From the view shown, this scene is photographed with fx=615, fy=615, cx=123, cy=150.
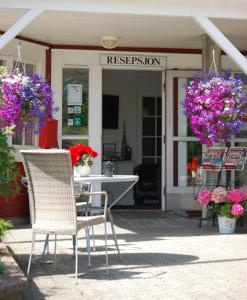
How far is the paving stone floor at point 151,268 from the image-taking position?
4.56 m

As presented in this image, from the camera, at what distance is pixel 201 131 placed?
7562mm

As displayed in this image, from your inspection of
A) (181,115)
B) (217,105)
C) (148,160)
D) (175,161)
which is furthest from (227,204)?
(148,160)

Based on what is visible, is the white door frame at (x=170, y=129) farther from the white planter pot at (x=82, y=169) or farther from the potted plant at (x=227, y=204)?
the white planter pot at (x=82, y=169)

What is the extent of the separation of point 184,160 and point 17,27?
4410 millimetres

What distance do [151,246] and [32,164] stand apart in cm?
207

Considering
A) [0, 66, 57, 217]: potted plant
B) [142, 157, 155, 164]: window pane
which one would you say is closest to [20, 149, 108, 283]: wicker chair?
[0, 66, 57, 217]: potted plant

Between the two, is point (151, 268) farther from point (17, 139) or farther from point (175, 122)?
point (175, 122)

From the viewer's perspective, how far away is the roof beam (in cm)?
684

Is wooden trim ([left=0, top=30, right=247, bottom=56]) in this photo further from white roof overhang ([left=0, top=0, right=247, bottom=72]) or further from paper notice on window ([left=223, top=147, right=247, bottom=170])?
paper notice on window ([left=223, top=147, right=247, bottom=170])

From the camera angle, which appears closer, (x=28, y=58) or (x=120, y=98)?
(x=28, y=58)

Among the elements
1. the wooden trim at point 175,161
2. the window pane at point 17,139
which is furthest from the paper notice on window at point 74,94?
the wooden trim at point 175,161

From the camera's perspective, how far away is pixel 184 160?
10234mm

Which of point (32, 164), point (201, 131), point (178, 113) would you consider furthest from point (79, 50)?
point (32, 164)

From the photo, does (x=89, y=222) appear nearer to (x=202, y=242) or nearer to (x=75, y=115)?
(x=202, y=242)
